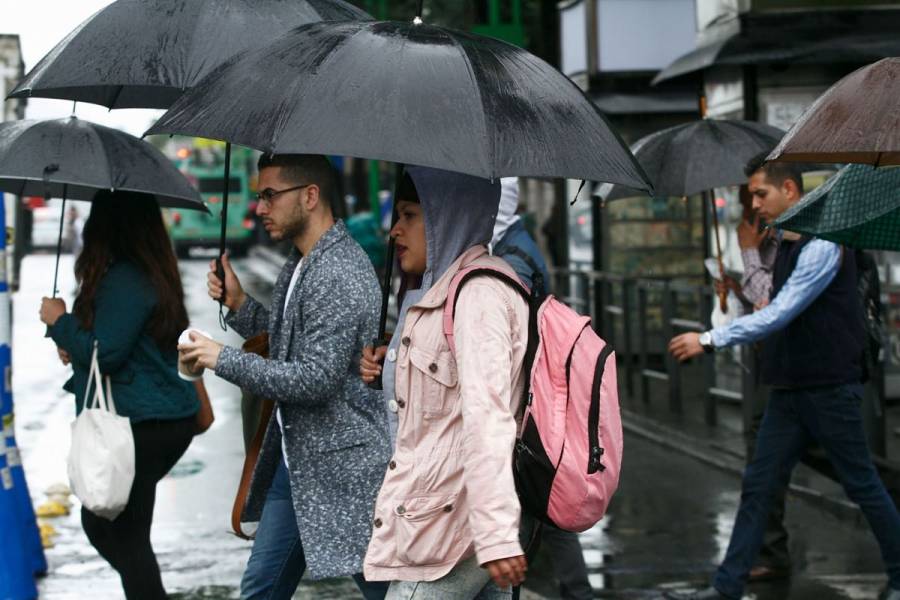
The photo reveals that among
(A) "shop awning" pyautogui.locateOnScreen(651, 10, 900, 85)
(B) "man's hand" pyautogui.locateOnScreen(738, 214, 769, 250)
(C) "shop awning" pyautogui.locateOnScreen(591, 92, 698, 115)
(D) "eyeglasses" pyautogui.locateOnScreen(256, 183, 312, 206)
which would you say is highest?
(C) "shop awning" pyautogui.locateOnScreen(591, 92, 698, 115)

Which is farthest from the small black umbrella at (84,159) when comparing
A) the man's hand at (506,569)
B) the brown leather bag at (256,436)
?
the man's hand at (506,569)

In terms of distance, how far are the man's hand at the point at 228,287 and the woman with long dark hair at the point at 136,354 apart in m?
0.46

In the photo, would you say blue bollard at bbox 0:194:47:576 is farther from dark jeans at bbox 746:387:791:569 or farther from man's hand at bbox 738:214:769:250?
dark jeans at bbox 746:387:791:569

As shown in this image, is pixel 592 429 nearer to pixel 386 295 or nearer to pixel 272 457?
pixel 386 295

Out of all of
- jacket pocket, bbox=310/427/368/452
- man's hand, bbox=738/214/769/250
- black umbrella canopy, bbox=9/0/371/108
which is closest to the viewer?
jacket pocket, bbox=310/427/368/452

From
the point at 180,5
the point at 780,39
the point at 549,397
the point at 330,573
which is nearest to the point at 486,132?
the point at 549,397

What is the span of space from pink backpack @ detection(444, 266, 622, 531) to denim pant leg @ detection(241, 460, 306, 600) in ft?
3.70

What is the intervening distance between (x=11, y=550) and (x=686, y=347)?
9.70ft

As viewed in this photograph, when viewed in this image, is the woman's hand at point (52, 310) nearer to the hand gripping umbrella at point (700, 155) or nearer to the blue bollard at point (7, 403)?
the blue bollard at point (7, 403)

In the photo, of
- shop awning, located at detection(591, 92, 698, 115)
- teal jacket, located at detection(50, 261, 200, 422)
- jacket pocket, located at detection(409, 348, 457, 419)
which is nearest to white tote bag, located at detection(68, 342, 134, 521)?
teal jacket, located at detection(50, 261, 200, 422)

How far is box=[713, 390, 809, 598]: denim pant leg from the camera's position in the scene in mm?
6262

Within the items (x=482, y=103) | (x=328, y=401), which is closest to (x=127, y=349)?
(x=328, y=401)

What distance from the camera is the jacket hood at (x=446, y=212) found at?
3.78 m

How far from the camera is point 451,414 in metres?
3.59
